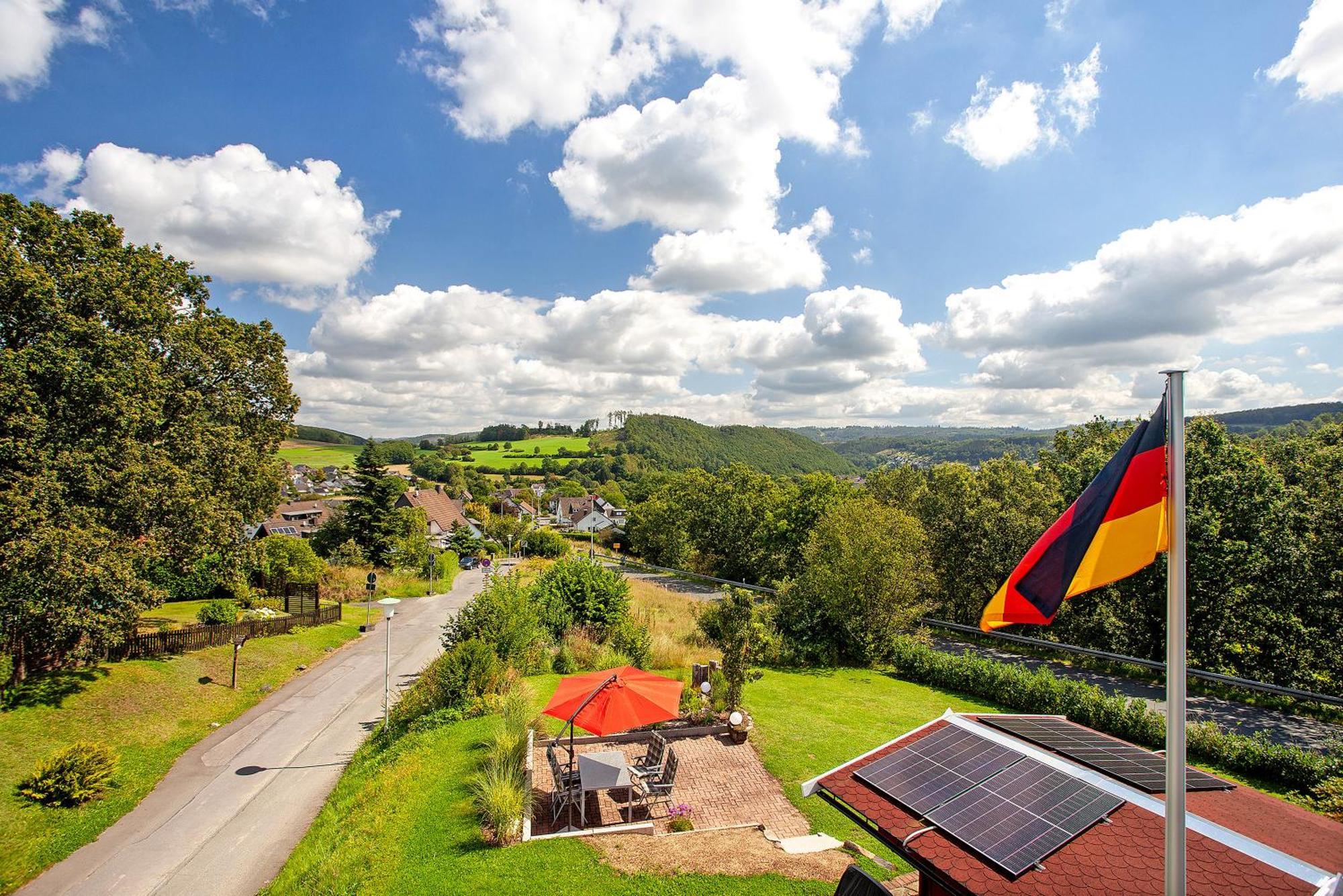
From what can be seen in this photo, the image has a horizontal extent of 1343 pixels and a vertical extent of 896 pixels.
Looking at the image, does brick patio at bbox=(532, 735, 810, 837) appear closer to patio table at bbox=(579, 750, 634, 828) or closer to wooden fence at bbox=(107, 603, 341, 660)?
patio table at bbox=(579, 750, 634, 828)

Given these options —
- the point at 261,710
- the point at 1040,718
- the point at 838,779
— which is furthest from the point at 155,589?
the point at 1040,718

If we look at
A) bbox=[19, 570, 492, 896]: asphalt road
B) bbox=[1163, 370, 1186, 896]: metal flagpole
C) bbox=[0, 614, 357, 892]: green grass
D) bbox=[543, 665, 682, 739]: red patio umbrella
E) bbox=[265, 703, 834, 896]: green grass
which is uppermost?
bbox=[1163, 370, 1186, 896]: metal flagpole

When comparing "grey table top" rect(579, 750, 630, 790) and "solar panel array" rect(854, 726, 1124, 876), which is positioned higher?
"solar panel array" rect(854, 726, 1124, 876)

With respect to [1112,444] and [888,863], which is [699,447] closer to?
[1112,444]

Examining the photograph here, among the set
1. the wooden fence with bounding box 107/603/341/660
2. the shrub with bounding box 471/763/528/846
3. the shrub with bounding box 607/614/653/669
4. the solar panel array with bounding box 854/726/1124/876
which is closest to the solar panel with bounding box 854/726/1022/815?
the solar panel array with bounding box 854/726/1124/876

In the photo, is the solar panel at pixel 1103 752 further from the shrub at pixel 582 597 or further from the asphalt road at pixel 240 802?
the shrub at pixel 582 597

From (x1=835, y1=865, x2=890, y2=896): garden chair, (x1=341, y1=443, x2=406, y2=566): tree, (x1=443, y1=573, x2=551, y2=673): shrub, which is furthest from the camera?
(x1=341, y1=443, x2=406, y2=566): tree
